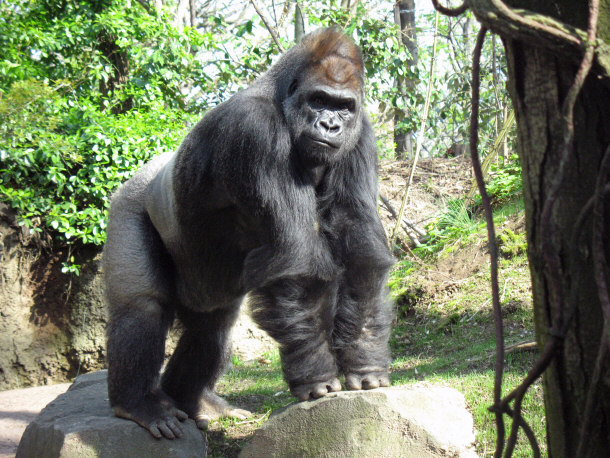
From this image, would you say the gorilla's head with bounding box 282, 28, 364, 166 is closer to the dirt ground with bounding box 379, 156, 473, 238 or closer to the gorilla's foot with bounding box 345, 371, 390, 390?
the gorilla's foot with bounding box 345, 371, 390, 390

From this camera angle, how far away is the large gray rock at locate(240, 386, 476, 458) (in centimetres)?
308

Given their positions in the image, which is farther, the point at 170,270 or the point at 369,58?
the point at 369,58

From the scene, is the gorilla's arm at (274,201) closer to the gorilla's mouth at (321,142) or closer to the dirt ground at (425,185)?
the gorilla's mouth at (321,142)

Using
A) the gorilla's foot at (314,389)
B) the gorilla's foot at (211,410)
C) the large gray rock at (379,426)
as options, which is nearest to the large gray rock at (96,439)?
the gorilla's foot at (211,410)

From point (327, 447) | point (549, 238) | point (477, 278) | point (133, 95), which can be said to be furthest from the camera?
point (133, 95)

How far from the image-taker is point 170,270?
439 centimetres

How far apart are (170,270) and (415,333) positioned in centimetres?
298

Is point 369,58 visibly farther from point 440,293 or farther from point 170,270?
point 170,270

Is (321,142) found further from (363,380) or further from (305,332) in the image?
(363,380)

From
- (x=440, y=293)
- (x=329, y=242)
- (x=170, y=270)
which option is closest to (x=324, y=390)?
(x=329, y=242)

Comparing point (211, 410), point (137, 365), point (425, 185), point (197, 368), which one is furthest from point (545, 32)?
point (425, 185)

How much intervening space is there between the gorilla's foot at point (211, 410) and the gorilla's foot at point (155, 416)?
47 cm

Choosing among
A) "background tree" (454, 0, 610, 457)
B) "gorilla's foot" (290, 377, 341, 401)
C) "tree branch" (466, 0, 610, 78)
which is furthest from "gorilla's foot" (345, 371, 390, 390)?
"tree branch" (466, 0, 610, 78)

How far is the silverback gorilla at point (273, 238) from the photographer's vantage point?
11.1ft
